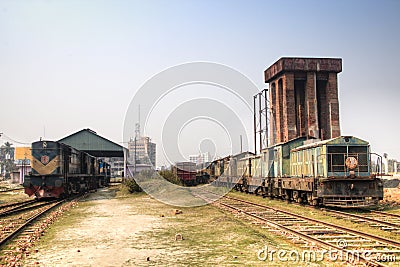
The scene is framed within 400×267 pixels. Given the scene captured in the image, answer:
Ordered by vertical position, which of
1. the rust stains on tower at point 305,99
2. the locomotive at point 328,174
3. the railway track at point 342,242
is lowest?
the railway track at point 342,242

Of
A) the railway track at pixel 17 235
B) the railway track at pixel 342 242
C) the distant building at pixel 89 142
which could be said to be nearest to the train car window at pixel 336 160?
the railway track at pixel 342 242

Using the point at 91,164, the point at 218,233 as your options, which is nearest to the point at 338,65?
the point at 91,164

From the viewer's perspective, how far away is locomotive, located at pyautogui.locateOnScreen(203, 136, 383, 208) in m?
16.9

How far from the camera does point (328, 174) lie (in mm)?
17594

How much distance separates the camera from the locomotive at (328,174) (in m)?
16.9

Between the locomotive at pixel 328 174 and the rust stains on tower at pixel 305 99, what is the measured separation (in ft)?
57.8

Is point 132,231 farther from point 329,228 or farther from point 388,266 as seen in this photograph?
point 388,266

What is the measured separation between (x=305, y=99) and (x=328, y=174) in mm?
26041

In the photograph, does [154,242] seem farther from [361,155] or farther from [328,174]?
[361,155]

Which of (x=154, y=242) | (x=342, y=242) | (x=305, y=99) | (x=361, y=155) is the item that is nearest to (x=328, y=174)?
(x=361, y=155)

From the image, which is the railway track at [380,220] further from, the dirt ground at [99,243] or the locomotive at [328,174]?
the dirt ground at [99,243]

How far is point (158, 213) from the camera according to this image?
54.1 feet

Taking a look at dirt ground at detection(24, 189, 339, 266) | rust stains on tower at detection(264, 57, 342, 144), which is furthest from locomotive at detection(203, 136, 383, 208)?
rust stains on tower at detection(264, 57, 342, 144)

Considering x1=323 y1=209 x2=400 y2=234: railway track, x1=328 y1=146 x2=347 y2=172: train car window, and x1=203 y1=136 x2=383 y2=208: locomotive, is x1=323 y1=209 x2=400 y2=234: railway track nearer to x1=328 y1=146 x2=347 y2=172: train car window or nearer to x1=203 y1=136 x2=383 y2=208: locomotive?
x1=203 y1=136 x2=383 y2=208: locomotive
